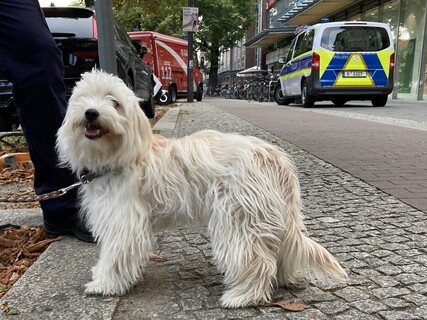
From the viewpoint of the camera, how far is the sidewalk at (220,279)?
2008 mm

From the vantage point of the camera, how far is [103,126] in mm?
1964

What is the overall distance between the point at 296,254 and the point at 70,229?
1556mm

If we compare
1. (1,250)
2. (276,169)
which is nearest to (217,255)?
(276,169)

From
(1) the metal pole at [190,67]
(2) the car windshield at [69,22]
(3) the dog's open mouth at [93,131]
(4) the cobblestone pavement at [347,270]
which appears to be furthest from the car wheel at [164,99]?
(3) the dog's open mouth at [93,131]

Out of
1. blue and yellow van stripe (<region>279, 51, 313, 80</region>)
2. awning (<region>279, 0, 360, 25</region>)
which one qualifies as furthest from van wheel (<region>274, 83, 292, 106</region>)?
awning (<region>279, 0, 360, 25</region>)

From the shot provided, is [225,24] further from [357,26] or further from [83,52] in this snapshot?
[83,52]

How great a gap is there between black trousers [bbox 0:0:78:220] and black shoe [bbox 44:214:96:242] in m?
0.09

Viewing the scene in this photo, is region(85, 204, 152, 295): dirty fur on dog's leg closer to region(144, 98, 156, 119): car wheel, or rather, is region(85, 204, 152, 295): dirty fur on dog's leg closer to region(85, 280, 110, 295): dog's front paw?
region(85, 280, 110, 295): dog's front paw

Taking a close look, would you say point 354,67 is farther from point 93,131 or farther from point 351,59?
point 93,131

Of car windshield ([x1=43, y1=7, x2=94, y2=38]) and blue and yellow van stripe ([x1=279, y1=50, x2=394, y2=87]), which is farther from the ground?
car windshield ([x1=43, y1=7, x2=94, y2=38])

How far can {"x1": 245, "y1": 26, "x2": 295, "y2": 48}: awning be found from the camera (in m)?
32.0

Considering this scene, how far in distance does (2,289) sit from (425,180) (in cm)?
379

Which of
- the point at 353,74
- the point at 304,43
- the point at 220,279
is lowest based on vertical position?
the point at 220,279

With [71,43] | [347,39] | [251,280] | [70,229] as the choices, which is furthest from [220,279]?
[347,39]
